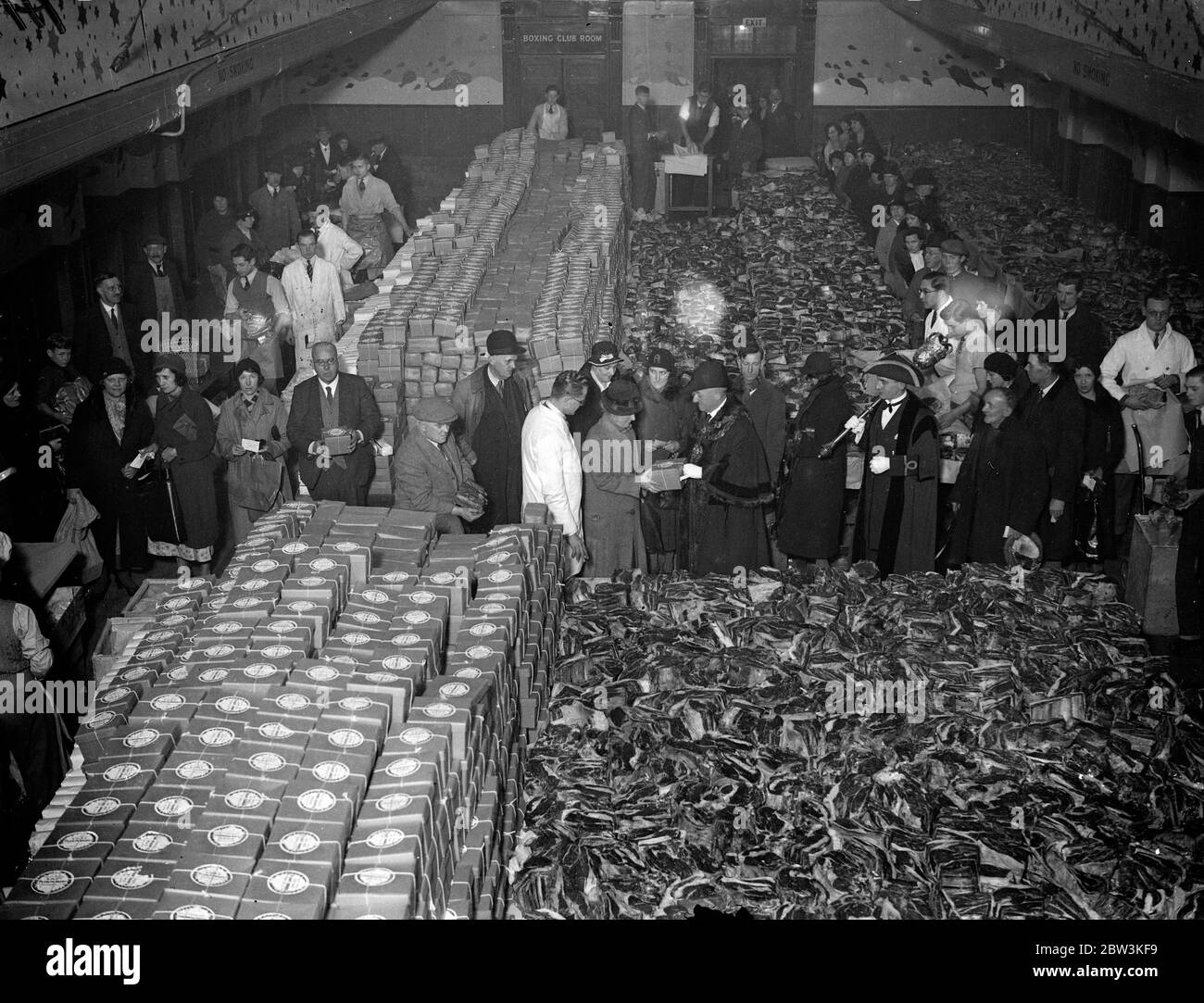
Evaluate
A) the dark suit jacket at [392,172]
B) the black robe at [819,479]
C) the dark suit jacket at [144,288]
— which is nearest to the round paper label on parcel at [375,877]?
the black robe at [819,479]

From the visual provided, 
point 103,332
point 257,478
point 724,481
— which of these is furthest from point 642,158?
point 724,481

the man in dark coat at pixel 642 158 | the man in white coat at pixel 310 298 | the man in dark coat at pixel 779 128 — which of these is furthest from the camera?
the man in dark coat at pixel 779 128

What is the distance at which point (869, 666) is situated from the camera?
552 cm

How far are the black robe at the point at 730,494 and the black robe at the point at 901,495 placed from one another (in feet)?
1.98

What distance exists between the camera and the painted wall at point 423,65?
60.7 feet

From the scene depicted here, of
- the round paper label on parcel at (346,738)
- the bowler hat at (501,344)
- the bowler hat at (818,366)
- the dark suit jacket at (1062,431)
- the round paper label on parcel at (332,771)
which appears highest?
the bowler hat at (501,344)

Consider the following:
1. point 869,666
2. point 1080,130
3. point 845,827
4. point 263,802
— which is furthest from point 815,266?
point 263,802

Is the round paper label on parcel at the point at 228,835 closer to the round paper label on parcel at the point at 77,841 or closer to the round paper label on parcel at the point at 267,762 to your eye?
the round paper label on parcel at the point at 267,762

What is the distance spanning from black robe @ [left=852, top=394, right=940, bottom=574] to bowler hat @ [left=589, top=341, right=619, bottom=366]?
59.3 inches

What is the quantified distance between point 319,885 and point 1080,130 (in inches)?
559

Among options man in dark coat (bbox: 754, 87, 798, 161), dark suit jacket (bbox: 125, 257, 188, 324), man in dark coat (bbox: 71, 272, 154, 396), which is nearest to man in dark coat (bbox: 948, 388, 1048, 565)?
man in dark coat (bbox: 71, 272, 154, 396)

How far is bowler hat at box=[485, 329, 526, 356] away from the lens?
7934 millimetres

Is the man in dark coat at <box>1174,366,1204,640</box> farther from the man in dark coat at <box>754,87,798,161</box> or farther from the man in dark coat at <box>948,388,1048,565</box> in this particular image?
the man in dark coat at <box>754,87,798,161</box>

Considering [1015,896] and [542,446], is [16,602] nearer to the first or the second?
[542,446]
